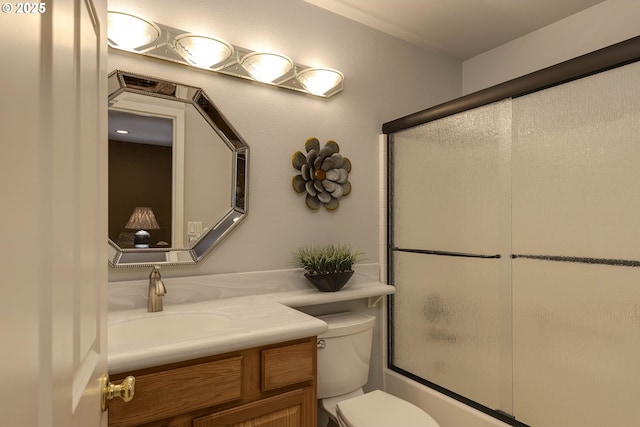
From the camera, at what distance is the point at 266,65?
6.15 ft

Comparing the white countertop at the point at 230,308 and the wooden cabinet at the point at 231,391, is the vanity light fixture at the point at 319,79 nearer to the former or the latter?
the white countertop at the point at 230,308

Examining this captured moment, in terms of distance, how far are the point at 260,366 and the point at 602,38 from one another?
2451mm

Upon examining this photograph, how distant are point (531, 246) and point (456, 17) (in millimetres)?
1460

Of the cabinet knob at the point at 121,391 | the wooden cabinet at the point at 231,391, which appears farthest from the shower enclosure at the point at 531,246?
the cabinet knob at the point at 121,391

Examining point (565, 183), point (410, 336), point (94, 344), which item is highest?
point (565, 183)

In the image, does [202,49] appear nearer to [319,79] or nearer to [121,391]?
[319,79]

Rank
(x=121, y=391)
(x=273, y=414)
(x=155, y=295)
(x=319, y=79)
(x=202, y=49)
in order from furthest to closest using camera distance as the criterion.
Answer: (x=319, y=79), (x=202, y=49), (x=155, y=295), (x=273, y=414), (x=121, y=391)

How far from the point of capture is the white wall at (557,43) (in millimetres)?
2008

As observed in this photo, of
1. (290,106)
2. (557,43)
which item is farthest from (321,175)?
(557,43)

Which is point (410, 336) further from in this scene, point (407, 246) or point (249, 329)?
point (249, 329)

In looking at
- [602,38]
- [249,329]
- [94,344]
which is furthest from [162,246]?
[602,38]

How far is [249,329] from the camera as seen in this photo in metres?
1.28

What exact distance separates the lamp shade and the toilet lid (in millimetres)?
1149

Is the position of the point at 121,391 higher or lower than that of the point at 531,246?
lower
